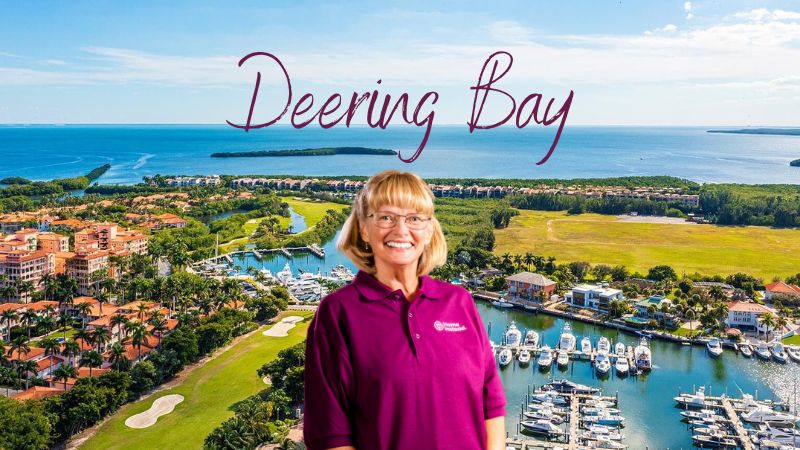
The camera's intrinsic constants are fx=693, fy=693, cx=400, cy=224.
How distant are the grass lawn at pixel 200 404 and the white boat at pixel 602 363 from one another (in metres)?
8.32

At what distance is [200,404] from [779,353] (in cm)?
1575

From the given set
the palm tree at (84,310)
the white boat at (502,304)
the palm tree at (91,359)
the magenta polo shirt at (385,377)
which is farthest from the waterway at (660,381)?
the magenta polo shirt at (385,377)

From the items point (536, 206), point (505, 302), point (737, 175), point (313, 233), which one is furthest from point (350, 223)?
point (737, 175)

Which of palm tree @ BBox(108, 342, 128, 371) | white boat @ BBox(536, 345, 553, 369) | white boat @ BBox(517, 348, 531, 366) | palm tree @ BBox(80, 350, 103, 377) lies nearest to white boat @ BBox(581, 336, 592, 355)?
white boat @ BBox(536, 345, 553, 369)

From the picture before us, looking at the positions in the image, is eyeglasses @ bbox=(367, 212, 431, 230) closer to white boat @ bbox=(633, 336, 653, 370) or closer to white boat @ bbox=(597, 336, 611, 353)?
white boat @ bbox=(633, 336, 653, 370)

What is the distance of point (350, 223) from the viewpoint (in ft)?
7.52

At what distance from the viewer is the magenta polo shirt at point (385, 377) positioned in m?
1.99

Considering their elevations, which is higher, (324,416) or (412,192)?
(412,192)

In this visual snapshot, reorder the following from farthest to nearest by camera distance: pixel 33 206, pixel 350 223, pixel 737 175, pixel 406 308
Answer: pixel 737 175 → pixel 33 206 → pixel 350 223 → pixel 406 308

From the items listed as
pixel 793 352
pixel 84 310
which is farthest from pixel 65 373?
pixel 793 352

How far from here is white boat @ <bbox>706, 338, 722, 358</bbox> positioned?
65.4 ft

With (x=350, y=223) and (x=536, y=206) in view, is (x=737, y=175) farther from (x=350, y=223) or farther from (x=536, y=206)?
(x=350, y=223)

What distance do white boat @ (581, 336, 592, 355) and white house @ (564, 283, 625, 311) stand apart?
3.66 meters

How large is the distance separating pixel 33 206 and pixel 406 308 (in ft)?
156
